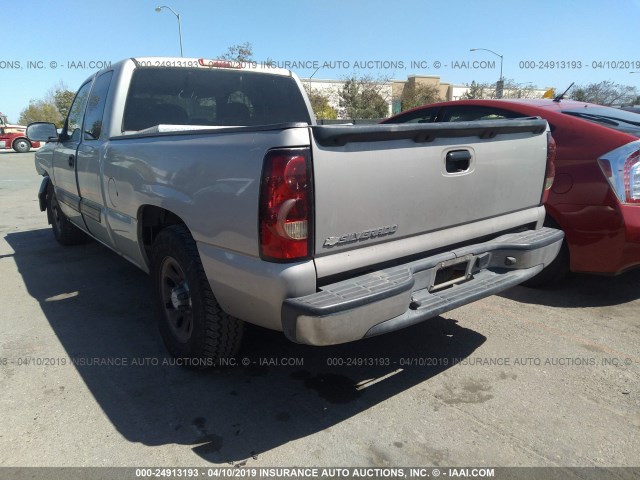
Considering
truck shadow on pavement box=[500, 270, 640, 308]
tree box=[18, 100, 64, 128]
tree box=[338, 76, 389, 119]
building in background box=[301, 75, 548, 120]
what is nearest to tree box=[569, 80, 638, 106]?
building in background box=[301, 75, 548, 120]

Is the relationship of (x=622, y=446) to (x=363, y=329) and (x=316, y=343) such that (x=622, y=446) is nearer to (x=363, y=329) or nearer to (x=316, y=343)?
(x=363, y=329)

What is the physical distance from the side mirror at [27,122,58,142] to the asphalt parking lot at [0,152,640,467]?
87.2 inches

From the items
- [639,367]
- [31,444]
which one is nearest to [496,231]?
[639,367]

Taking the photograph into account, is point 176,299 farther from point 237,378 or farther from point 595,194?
point 595,194

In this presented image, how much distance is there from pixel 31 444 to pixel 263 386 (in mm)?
1229

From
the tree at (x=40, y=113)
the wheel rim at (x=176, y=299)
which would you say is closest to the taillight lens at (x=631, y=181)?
the wheel rim at (x=176, y=299)

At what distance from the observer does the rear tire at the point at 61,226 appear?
5.97 metres

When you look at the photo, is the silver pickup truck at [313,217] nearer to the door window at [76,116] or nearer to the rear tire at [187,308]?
the rear tire at [187,308]

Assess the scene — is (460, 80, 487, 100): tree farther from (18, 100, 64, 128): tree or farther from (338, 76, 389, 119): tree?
(18, 100, 64, 128): tree

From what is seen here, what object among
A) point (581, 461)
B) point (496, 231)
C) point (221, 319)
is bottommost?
point (581, 461)

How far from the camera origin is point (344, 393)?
2.75 metres

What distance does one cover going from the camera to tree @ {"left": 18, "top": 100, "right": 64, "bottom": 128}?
57.5 m

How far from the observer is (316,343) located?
6.82ft

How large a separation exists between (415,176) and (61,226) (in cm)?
533
